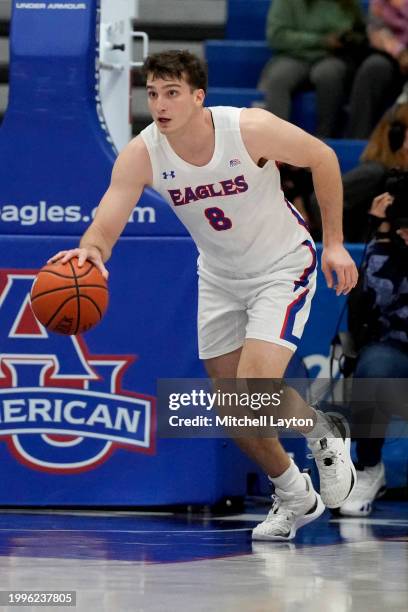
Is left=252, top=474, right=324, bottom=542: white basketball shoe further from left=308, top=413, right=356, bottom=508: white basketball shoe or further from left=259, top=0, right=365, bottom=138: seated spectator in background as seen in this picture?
left=259, top=0, right=365, bottom=138: seated spectator in background

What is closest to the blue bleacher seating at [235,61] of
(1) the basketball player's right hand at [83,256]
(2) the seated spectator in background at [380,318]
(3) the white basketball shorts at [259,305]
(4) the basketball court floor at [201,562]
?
(2) the seated spectator in background at [380,318]

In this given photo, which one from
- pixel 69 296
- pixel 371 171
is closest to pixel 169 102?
pixel 69 296

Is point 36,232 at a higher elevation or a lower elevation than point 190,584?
higher

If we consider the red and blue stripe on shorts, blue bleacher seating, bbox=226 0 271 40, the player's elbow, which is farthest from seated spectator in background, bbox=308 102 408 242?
blue bleacher seating, bbox=226 0 271 40

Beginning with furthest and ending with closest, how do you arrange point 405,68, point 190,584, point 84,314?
1. point 405,68
2. point 84,314
3. point 190,584

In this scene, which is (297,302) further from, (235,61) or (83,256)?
(235,61)

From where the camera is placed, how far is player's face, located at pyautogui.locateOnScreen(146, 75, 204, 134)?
5.37m

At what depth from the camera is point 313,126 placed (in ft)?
32.9

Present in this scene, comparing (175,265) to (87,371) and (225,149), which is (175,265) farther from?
(225,149)

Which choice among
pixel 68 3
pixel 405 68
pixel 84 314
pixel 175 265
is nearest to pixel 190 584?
pixel 84 314

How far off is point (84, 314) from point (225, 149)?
926 mm

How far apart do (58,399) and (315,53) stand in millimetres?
4343

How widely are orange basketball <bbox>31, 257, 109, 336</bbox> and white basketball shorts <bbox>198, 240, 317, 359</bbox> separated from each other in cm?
75

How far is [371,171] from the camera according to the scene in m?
7.91
